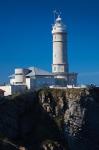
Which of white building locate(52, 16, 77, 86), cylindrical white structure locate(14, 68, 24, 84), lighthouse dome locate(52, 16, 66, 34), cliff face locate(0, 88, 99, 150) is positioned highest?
lighthouse dome locate(52, 16, 66, 34)

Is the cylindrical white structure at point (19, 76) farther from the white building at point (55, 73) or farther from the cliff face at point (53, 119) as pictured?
the cliff face at point (53, 119)

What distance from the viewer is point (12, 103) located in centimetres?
6150

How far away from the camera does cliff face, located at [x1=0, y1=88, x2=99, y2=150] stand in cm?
5975

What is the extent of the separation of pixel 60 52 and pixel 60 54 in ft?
1.25

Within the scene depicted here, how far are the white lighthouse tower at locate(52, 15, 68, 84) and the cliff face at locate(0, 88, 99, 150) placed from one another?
28.1m

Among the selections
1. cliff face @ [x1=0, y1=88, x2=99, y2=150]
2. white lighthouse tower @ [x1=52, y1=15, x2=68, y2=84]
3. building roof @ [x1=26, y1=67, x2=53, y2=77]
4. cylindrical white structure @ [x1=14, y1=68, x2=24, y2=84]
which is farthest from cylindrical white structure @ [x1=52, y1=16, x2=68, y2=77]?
cliff face @ [x1=0, y1=88, x2=99, y2=150]

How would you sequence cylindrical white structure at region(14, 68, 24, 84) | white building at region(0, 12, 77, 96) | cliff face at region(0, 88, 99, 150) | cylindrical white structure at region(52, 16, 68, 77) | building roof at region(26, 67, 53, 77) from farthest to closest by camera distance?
cylindrical white structure at region(52, 16, 68, 77)
cylindrical white structure at region(14, 68, 24, 84)
building roof at region(26, 67, 53, 77)
white building at region(0, 12, 77, 96)
cliff face at region(0, 88, 99, 150)

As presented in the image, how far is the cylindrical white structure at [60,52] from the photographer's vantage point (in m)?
95.4

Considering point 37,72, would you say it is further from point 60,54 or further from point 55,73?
point 60,54

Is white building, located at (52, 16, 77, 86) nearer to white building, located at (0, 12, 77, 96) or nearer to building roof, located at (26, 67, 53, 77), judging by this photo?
white building, located at (0, 12, 77, 96)

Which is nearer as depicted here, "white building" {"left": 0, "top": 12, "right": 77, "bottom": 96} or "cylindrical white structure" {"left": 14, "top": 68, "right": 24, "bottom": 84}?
"white building" {"left": 0, "top": 12, "right": 77, "bottom": 96}

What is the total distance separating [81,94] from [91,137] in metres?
5.87

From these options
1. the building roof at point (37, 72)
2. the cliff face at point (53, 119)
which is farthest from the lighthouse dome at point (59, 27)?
the cliff face at point (53, 119)

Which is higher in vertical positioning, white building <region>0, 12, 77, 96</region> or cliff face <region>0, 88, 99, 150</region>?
white building <region>0, 12, 77, 96</region>
